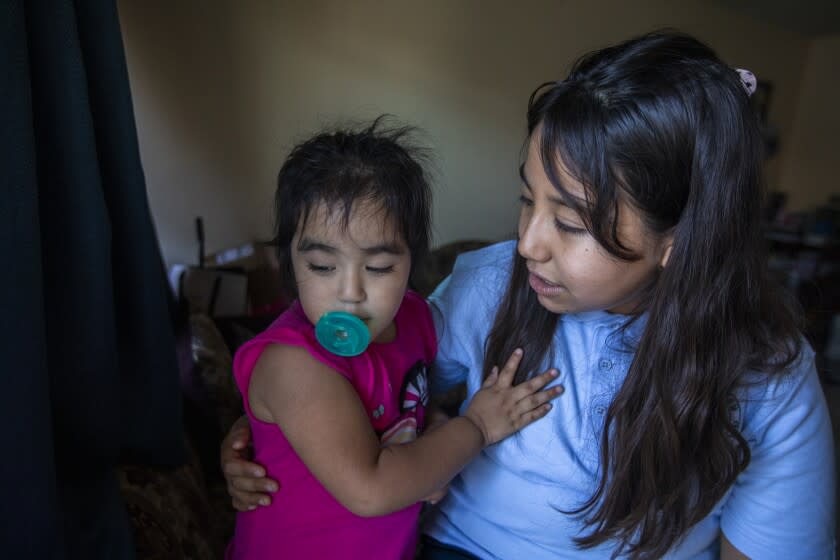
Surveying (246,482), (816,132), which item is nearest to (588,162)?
(246,482)

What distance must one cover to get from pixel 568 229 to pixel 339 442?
0.43 metres

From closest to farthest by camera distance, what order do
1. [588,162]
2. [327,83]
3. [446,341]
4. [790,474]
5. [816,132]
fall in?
[588,162]
[790,474]
[446,341]
[327,83]
[816,132]

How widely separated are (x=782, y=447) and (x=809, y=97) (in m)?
5.39

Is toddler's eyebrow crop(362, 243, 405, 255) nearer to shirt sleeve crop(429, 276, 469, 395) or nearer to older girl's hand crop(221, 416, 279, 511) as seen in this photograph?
shirt sleeve crop(429, 276, 469, 395)

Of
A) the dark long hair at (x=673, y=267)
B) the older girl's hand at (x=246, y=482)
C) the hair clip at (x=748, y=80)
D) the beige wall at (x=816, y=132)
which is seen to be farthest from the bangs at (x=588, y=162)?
the beige wall at (x=816, y=132)

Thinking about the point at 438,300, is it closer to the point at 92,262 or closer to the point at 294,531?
the point at 294,531

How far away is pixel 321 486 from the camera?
2.73 feet

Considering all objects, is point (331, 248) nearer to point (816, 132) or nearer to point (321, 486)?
point (321, 486)

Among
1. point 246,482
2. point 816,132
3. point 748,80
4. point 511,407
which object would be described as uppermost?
point 748,80

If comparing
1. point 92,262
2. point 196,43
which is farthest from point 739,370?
point 196,43

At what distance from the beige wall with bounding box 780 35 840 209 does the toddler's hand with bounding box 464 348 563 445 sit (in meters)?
5.36

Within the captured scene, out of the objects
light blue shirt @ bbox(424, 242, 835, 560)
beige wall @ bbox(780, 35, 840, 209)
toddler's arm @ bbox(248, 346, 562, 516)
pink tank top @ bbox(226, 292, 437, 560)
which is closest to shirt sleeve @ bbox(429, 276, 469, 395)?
light blue shirt @ bbox(424, 242, 835, 560)

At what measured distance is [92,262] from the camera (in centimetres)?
85

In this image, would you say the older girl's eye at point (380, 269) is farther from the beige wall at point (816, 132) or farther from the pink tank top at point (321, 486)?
the beige wall at point (816, 132)
